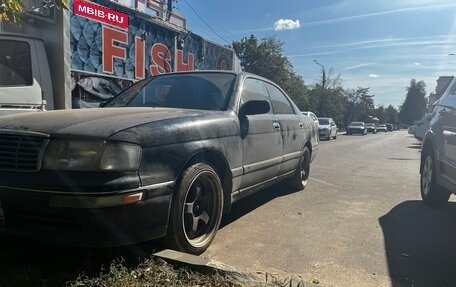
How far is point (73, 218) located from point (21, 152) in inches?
23.7

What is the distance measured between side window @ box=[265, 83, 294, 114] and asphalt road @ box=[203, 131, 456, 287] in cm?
121

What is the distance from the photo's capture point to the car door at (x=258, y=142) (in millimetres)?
4324

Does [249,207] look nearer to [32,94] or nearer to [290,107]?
[290,107]

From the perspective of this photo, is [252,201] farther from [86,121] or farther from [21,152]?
[21,152]

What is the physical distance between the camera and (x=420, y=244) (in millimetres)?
4047

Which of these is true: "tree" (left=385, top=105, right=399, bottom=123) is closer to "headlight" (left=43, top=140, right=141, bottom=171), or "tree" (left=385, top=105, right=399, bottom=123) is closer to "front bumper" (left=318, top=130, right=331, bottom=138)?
"front bumper" (left=318, top=130, right=331, bottom=138)

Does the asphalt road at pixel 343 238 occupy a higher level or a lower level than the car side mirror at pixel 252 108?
lower

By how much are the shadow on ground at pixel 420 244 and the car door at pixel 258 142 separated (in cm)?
138

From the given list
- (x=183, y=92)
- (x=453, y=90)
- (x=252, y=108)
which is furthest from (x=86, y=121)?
(x=453, y=90)

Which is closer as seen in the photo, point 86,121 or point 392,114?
point 86,121

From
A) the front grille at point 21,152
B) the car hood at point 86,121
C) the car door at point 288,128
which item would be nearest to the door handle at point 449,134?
the car door at point 288,128

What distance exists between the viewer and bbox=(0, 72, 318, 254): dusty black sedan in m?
2.74

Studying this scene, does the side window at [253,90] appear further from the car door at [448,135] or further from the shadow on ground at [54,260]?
the car door at [448,135]

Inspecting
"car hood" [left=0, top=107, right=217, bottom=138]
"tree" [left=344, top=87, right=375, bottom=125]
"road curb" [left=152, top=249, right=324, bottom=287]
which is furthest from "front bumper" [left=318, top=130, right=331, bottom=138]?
"tree" [left=344, top=87, right=375, bottom=125]
